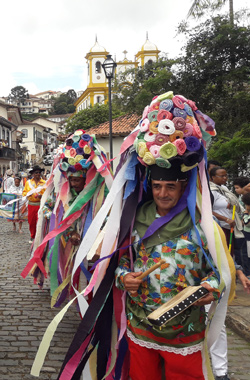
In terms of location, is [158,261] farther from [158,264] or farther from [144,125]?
[144,125]

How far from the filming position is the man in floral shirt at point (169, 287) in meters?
2.44

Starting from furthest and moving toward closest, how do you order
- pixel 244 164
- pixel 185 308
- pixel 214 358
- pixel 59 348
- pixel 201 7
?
pixel 201 7
pixel 244 164
pixel 59 348
pixel 214 358
pixel 185 308

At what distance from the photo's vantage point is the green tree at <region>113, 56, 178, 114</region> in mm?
12938

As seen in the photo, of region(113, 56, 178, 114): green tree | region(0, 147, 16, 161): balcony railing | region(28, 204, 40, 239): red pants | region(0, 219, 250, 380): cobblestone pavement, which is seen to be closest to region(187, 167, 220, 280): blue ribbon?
region(0, 219, 250, 380): cobblestone pavement

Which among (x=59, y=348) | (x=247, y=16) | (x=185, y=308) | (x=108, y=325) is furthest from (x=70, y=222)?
(x=247, y=16)

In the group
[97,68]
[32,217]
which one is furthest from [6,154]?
[32,217]

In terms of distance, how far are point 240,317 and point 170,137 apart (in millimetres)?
3271

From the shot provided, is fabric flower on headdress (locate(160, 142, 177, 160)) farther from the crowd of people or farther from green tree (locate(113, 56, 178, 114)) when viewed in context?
green tree (locate(113, 56, 178, 114))

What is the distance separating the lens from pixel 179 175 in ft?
8.48

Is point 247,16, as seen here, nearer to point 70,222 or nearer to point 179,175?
point 70,222

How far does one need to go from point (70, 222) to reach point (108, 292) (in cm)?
202

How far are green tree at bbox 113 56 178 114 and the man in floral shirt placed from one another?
10.6m

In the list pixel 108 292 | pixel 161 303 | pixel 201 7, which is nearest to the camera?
pixel 161 303

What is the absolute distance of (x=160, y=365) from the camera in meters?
2.55
